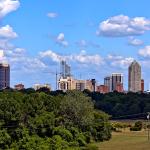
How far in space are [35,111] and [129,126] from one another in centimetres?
3081

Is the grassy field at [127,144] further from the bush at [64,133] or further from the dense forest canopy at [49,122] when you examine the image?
the bush at [64,133]

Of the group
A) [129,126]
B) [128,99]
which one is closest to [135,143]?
[129,126]

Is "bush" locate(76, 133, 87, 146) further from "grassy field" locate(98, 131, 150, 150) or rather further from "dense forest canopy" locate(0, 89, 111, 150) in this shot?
"grassy field" locate(98, 131, 150, 150)

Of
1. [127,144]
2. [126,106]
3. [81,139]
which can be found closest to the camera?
[127,144]

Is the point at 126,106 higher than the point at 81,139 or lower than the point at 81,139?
higher

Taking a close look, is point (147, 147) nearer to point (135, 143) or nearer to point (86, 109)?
point (135, 143)

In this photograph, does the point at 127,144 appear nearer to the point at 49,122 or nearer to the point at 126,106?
the point at 49,122

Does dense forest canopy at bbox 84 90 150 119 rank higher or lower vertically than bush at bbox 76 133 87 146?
higher

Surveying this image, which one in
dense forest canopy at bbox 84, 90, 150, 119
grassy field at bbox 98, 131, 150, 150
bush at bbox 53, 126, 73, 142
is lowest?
grassy field at bbox 98, 131, 150, 150

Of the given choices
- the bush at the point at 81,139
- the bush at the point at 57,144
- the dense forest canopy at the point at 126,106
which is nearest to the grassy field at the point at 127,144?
the bush at the point at 81,139

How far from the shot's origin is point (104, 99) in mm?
160625

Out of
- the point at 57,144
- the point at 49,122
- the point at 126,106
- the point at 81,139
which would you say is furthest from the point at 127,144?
the point at 126,106

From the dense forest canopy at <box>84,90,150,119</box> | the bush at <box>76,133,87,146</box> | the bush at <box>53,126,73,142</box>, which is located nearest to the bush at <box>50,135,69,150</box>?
the bush at <box>53,126,73,142</box>

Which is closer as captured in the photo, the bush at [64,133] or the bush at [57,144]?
the bush at [57,144]
